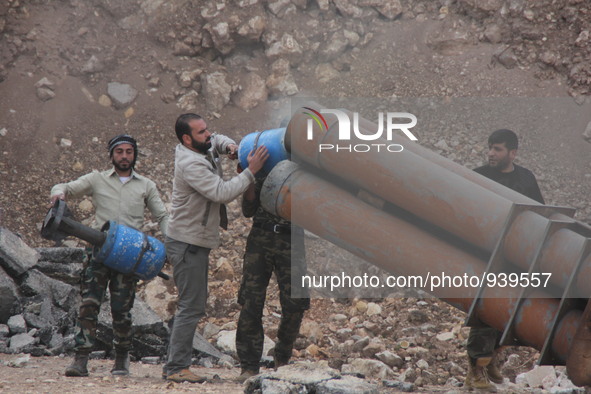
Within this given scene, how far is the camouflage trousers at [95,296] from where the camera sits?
16.5 ft

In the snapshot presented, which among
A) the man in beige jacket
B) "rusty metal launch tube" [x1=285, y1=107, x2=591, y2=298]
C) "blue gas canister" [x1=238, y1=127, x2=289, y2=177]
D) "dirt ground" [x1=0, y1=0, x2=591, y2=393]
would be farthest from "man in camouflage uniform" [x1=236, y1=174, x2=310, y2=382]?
"dirt ground" [x1=0, y1=0, x2=591, y2=393]

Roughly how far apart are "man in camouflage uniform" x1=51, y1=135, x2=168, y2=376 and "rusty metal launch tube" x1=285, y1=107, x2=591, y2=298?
190 centimetres

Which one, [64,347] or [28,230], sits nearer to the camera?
[64,347]

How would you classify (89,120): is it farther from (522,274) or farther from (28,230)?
(522,274)

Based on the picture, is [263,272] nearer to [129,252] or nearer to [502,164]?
[129,252]

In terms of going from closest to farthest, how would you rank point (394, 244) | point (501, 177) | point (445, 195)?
point (445, 195)
point (394, 244)
point (501, 177)

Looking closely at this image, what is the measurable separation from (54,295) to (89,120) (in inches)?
191

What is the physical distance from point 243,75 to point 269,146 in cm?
814

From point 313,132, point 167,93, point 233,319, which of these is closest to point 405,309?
point 233,319

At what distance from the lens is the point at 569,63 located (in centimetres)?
1224

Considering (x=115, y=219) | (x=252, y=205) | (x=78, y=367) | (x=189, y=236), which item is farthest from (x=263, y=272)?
(x=78, y=367)

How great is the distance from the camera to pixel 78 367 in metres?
5.03

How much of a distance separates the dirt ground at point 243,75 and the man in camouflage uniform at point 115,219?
4.76 meters

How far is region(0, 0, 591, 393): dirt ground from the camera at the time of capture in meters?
11.0
